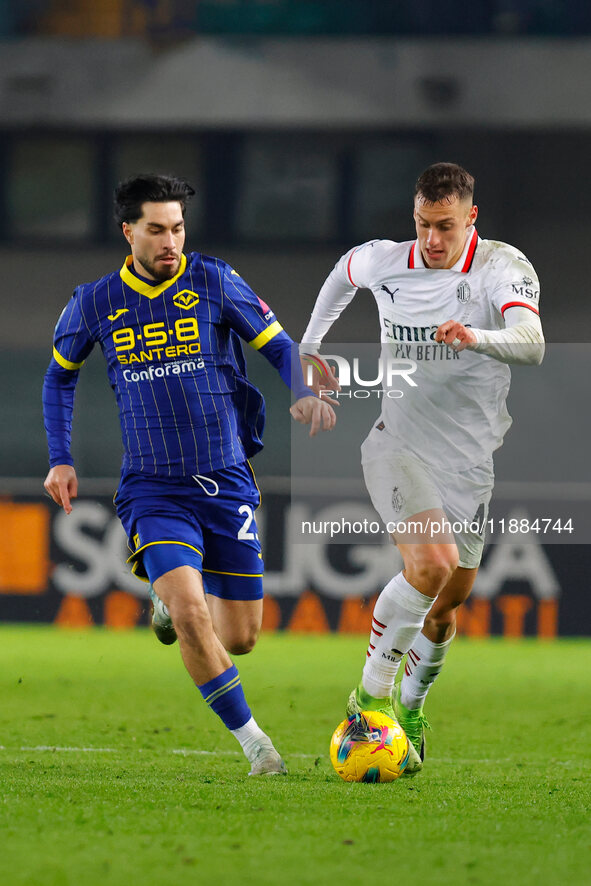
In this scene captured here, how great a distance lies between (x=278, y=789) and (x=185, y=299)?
1756 mm

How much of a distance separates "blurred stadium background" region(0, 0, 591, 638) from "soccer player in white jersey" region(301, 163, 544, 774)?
26.5 feet

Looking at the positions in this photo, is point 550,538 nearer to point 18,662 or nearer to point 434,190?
point 18,662

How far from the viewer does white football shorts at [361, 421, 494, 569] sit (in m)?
5.13

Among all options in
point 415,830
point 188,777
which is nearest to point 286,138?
point 188,777

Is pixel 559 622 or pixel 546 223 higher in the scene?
pixel 546 223

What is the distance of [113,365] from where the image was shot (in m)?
5.25

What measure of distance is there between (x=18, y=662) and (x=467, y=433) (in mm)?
5302

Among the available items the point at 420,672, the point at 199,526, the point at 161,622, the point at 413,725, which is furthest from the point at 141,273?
the point at 413,725

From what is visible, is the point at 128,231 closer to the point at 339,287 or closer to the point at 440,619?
the point at 339,287

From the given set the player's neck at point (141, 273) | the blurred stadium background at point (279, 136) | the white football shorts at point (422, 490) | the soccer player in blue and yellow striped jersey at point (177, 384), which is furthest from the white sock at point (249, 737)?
the blurred stadium background at point (279, 136)

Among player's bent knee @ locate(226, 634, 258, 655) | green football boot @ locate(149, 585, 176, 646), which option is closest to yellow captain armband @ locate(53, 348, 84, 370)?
green football boot @ locate(149, 585, 176, 646)

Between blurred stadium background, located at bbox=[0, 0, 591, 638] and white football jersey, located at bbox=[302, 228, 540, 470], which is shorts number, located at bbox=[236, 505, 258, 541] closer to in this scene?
white football jersey, located at bbox=[302, 228, 540, 470]

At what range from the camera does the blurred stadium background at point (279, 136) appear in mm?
14289

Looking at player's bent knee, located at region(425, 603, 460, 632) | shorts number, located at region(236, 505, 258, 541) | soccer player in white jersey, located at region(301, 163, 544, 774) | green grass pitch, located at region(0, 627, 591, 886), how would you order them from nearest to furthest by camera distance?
green grass pitch, located at region(0, 627, 591, 886) → soccer player in white jersey, located at region(301, 163, 544, 774) → shorts number, located at region(236, 505, 258, 541) → player's bent knee, located at region(425, 603, 460, 632)
